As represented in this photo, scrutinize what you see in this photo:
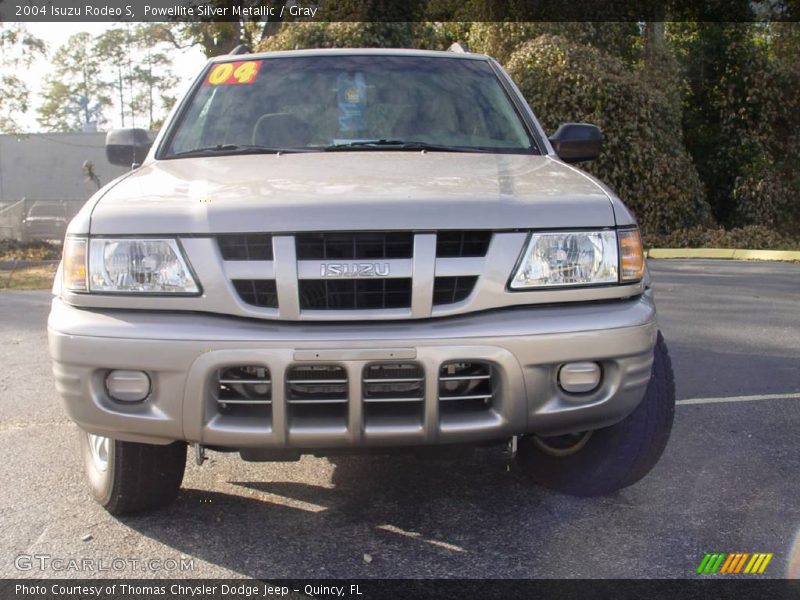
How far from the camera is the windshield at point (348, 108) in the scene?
158 inches

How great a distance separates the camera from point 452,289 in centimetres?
288

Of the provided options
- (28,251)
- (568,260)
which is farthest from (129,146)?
(28,251)

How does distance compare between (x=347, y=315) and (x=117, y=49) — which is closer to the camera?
(x=347, y=315)

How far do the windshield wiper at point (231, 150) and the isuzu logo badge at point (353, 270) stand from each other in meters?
1.14

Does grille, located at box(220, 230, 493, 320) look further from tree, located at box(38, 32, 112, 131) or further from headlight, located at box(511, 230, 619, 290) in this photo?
tree, located at box(38, 32, 112, 131)

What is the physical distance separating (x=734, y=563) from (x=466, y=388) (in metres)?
1.05

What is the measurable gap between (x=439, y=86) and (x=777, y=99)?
1350 cm

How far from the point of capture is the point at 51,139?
4066 cm

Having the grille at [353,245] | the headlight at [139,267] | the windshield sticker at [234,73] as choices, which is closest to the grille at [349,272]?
the grille at [353,245]

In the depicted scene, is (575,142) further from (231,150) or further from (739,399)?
(739,399)

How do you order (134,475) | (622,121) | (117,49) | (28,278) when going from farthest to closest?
(117,49) < (622,121) < (28,278) < (134,475)

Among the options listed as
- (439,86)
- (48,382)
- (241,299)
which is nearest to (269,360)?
(241,299)

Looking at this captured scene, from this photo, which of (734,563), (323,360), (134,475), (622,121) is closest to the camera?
(323,360)

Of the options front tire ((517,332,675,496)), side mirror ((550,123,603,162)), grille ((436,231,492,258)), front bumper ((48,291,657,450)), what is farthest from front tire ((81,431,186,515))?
side mirror ((550,123,603,162))
